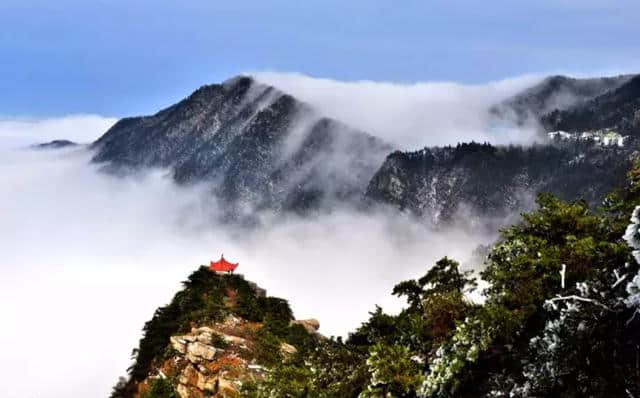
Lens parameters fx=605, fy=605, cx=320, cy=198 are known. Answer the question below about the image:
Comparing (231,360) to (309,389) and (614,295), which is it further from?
(614,295)

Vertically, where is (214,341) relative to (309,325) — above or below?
below

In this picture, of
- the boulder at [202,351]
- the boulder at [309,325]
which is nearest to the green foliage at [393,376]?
the boulder at [202,351]

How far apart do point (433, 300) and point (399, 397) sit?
5.40m

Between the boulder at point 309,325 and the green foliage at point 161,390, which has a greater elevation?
the boulder at point 309,325

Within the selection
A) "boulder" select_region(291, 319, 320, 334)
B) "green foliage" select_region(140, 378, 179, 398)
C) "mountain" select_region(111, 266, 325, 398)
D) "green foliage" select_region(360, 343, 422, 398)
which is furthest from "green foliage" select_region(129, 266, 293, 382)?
"green foliage" select_region(360, 343, 422, 398)

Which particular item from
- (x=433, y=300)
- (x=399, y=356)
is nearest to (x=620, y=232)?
(x=433, y=300)

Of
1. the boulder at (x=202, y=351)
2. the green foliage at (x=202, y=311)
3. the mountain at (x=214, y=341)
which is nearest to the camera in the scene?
the mountain at (x=214, y=341)

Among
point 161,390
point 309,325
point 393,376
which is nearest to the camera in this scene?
point 393,376

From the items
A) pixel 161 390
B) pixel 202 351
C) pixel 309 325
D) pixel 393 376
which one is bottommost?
pixel 161 390

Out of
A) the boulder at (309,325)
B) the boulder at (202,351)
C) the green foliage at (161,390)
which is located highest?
the boulder at (309,325)

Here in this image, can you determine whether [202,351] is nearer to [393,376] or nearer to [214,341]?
[214,341]

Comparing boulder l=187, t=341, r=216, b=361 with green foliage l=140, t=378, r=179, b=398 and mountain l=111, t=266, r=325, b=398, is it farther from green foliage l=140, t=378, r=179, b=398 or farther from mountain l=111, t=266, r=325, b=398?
green foliage l=140, t=378, r=179, b=398

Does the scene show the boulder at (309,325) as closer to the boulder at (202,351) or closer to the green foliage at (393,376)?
the boulder at (202,351)

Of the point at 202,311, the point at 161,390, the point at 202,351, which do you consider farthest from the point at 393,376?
the point at 202,311
